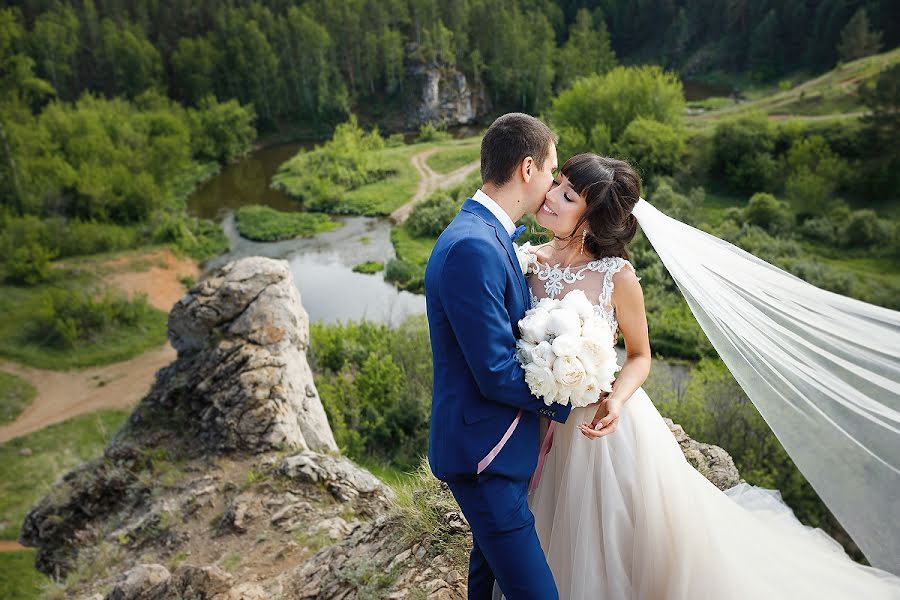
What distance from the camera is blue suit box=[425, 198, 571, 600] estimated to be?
9.91 ft

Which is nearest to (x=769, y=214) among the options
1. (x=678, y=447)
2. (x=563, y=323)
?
(x=678, y=447)

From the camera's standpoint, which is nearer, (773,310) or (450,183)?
(773,310)

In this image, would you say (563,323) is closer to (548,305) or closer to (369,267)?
(548,305)

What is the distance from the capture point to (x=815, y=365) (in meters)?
4.00

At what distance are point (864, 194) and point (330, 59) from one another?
45667 mm

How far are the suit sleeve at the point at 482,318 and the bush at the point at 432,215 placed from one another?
3147 centimetres

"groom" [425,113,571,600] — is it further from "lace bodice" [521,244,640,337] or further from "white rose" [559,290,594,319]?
"lace bodice" [521,244,640,337]

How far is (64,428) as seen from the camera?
19.3 meters

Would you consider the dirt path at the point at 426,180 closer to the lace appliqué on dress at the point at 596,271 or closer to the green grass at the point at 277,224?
the green grass at the point at 277,224

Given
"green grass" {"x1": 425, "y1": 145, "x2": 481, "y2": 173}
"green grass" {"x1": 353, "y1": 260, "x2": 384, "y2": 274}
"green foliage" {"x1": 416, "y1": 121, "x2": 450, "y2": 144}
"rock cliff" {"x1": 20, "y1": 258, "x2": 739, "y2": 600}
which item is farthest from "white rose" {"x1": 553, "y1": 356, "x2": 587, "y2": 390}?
"green foliage" {"x1": 416, "y1": 121, "x2": 450, "y2": 144}

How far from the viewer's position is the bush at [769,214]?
29.6 metres

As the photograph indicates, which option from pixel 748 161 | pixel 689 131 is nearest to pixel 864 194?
pixel 748 161

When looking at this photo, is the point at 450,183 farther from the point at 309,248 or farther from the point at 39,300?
the point at 39,300

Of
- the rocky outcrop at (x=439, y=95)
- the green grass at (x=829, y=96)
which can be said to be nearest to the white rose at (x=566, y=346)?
the green grass at (x=829, y=96)
